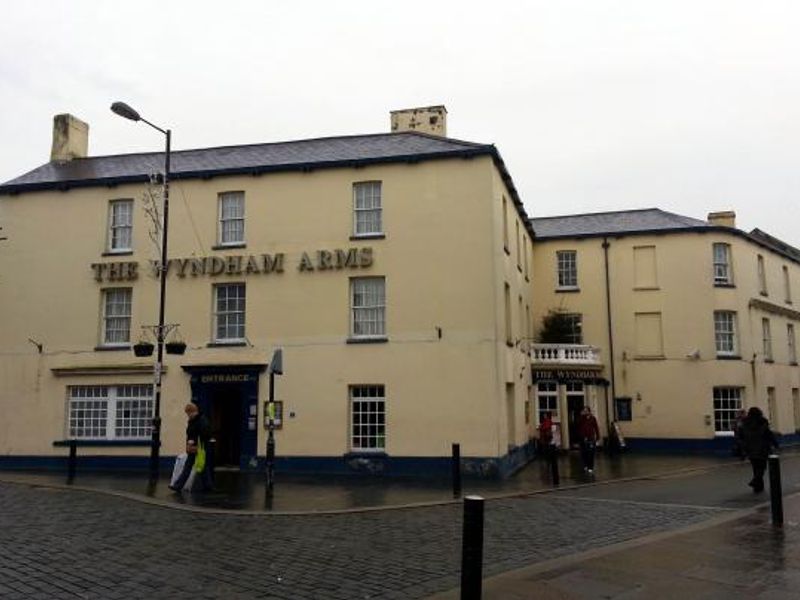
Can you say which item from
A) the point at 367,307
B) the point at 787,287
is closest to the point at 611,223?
the point at 787,287

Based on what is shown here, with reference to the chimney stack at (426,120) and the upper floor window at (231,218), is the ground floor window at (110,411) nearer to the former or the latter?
the upper floor window at (231,218)

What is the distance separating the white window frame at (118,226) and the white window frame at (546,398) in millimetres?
16309

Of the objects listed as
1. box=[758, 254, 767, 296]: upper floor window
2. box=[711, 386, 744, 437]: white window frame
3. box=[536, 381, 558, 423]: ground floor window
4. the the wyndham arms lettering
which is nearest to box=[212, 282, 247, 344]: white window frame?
the the wyndham arms lettering

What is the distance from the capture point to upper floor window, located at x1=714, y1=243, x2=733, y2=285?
31.3 metres

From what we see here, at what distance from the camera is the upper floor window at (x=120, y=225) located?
23031mm

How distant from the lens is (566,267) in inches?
1315

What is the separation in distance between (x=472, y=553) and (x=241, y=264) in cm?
1704

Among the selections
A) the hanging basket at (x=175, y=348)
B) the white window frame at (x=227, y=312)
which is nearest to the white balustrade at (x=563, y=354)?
the white window frame at (x=227, y=312)

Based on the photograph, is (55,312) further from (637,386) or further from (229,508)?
(637,386)

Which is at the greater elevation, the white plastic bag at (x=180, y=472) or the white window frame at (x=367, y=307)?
the white window frame at (x=367, y=307)

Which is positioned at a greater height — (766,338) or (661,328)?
(661,328)

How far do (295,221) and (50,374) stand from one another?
8.93m

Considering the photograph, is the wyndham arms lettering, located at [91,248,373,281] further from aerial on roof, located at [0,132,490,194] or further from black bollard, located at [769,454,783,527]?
black bollard, located at [769,454,783,527]

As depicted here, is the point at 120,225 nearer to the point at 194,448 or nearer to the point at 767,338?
the point at 194,448
